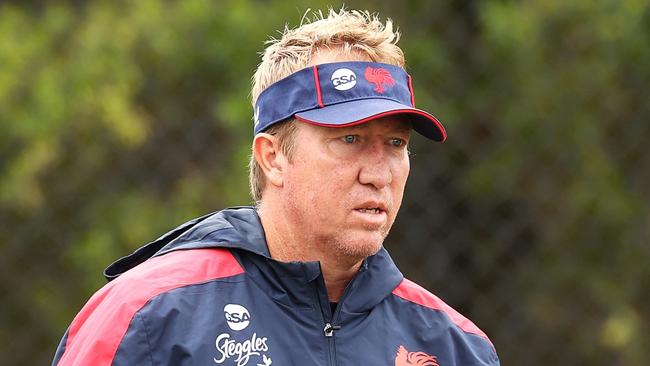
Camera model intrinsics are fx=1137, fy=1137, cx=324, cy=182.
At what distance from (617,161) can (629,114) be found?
0.23m

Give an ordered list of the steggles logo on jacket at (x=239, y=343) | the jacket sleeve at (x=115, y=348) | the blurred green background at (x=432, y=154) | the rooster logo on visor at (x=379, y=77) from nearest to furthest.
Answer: the jacket sleeve at (x=115, y=348) < the steggles logo on jacket at (x=239, y=343) < the rooster logo on visor at (x=379, y=77) < the blurred green background at (x=432, y=154)

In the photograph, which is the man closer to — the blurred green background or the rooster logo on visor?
the rooster logo on visor

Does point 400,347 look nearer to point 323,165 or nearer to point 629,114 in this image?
point 323,165

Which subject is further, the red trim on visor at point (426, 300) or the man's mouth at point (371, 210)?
the red trim on visor at point (426, 300)

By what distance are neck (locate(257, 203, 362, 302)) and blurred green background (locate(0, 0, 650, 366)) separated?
7.02ft

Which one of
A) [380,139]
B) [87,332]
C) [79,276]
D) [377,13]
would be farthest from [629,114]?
[87,332]

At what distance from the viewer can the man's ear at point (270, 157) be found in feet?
8.77

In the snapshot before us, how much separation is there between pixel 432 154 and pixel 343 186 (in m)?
2.70

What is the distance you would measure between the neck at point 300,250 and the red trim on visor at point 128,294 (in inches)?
4.8

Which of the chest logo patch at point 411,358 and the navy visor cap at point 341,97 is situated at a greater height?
the navy visor cap at point 341,97

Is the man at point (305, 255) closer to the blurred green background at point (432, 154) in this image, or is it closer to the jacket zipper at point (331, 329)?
the jacket zipper at point (331, 329)

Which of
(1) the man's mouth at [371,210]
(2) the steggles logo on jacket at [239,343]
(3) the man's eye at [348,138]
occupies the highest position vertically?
(3) the man's eye at [348,138]

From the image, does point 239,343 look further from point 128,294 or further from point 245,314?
point 128,294

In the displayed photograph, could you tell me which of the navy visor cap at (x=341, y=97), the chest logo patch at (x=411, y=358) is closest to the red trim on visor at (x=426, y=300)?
the chest logo patch at (x=411, y=358)
